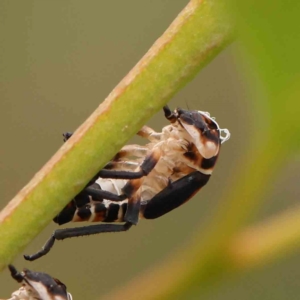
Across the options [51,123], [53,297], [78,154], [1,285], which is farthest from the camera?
[51,123]

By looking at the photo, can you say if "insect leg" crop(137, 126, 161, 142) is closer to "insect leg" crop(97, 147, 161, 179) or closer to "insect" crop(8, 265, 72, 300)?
"insect leg" crop(97, 147, 161, 179)

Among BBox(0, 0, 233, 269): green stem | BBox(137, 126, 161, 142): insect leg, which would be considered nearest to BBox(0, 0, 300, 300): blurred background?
BBox(137, 126, 161, 142): insect leg

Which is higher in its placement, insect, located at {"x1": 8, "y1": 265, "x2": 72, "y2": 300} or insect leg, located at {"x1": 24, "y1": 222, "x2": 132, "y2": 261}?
insect leg, located at {"x1": 24, "y1": 222, "x2": 132, "y2": 261}

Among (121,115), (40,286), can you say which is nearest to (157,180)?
(40,286)

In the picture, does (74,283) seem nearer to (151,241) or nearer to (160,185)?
(151,241)

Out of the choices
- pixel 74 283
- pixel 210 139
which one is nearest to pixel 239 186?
pixel 210 139

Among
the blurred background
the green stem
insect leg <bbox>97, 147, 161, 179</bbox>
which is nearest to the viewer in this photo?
the green stem
